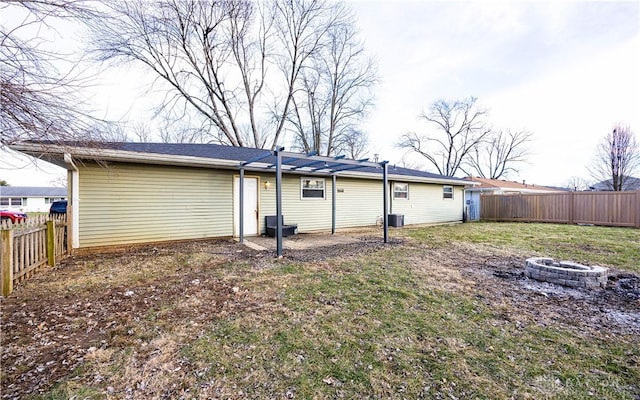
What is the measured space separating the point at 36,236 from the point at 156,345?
415 centimetres

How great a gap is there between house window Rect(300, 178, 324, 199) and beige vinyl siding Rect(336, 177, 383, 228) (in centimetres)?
77

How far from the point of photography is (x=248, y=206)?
9.17 meters

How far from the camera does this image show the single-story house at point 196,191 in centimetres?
675

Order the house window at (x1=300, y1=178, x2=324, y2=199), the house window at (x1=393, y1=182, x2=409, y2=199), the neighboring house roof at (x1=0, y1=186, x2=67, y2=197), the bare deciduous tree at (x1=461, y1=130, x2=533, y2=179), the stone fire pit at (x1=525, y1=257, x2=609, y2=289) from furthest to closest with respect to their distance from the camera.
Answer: the bare deciduous tree at (x1=461, y1=130, x2=533, y2=179), the neighboring house roof at (x1=0, y1=186, x2=67, y2=197), the house window at (x1=393, y1=182, x2=409, y2=199), the house window at (x1=300, y1=178, x2=324, y2=199), the stone fire pit at (x1=525, y1=257, x2=609, y2=289)

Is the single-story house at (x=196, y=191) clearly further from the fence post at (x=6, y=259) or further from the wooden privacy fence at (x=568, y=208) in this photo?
the wooden privacy fence at (x=568, y=208)

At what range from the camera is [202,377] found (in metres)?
2.20

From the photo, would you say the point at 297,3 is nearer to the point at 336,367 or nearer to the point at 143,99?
the point at 143,99

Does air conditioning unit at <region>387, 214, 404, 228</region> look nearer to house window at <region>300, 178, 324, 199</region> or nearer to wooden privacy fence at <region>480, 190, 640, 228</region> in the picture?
house window at <region>300, 178, 324, 199</region>

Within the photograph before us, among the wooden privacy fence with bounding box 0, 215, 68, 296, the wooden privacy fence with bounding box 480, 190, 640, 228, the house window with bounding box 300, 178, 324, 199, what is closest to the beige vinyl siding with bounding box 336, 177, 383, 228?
the house window with bounding box 300, 178, 324, 199

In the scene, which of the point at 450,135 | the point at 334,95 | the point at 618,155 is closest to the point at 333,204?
the point at 334,95

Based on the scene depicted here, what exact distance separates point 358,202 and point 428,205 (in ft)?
15.4

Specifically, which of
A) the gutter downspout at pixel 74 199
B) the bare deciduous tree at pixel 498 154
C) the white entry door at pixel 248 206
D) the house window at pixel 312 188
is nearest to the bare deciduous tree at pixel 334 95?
the house window at pixel 312 188

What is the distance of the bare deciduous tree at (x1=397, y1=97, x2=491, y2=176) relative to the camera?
29.5 m

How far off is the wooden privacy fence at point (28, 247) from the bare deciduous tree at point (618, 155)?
2911cm
